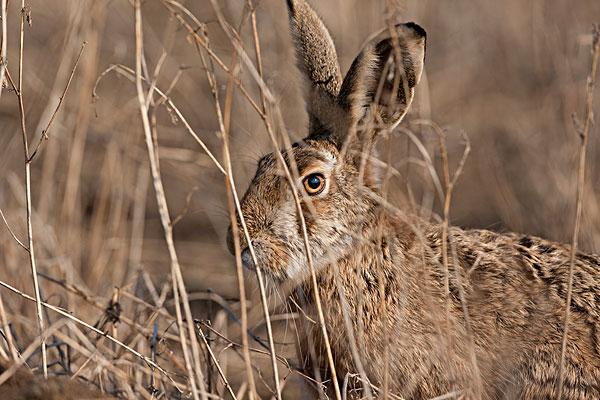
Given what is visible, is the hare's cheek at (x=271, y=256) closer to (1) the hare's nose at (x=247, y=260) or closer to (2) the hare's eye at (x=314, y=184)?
(1) the hare's nose at (x=247, y=260)

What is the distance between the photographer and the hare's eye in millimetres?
4035

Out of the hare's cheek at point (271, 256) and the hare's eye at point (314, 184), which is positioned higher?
the hare's eye at point (314, 184)

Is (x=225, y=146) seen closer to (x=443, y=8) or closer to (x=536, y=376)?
(x=536, y=376)

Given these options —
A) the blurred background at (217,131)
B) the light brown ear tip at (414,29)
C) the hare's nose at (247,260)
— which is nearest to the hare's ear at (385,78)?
the light brown ear tip at (414,29)

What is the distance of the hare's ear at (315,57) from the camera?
4.33 m

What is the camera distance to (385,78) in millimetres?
3980

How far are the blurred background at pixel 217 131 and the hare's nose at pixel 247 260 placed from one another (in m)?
0.90

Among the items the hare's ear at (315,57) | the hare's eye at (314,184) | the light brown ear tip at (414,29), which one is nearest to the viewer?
the light brown ear tip at (414,29)

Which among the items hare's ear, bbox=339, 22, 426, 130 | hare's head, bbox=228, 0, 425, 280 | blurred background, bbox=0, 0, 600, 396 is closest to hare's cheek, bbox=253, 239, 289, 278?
hare's head, bbox=228, 0, 425, 280

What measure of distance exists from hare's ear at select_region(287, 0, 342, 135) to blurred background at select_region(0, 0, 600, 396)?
0.59ft

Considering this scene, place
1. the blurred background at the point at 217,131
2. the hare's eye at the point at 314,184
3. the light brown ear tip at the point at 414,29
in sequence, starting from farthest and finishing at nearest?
1. the blurred background at the point at 217,131
2. the hare's eye at the point at 314,184
3. the light brown ear tip at the point at 414,29

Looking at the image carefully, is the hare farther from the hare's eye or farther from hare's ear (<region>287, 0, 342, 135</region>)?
hare's ear (<region>287, 0, 342, 135</region>)

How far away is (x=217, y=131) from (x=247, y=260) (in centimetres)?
235

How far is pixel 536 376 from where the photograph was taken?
3.93 meters
